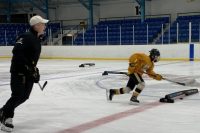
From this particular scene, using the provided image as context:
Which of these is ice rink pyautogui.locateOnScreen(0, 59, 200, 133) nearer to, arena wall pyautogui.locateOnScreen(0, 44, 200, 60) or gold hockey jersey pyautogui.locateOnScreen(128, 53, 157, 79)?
gold hockey jersey pyautogui.locateOnScreen(128, 53, 157, 79)

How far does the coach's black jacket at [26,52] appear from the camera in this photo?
3.84 meters

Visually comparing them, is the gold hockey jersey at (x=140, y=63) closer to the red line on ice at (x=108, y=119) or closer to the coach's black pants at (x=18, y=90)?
the red line on ice at (x=108, y=119)

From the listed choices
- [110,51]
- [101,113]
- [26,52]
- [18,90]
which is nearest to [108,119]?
[101,113]

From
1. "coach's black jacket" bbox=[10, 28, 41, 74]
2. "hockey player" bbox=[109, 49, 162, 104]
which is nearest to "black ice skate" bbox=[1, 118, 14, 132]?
"coach's black jacket" bbox=[10, 28, 41, 74]

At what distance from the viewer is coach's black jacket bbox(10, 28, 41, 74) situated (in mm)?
3838

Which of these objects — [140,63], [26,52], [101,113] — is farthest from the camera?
[140,63]

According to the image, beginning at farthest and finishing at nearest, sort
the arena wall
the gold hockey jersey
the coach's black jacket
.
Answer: the arena wall, the gold hockey jersey, the coach's black jacket

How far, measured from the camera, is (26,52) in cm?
388

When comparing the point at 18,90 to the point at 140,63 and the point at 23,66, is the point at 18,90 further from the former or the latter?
the point at 140,63

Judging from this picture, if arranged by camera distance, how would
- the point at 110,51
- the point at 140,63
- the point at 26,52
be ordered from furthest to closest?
1. the point at 110,51
2. the point at 140,63
3. the point at 26,52

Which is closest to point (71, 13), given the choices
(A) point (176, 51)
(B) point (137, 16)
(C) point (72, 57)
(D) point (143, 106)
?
(B) point (137, 16)

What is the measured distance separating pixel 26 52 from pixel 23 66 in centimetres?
15

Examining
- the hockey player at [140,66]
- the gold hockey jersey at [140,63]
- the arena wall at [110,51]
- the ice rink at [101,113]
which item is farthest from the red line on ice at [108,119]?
the arena wall at [110,51]

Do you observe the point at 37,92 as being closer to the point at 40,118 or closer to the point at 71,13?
the point at 40,118
